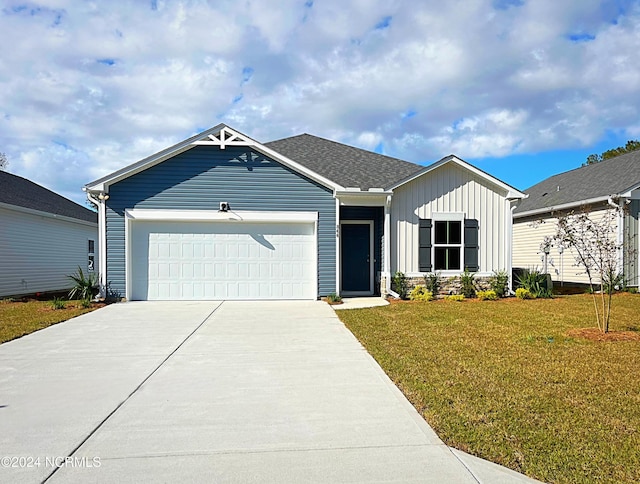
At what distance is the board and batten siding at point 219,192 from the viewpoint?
12359mm

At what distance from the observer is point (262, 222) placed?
12.8 metres

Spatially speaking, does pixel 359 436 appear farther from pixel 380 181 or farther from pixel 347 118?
pixel 347 118

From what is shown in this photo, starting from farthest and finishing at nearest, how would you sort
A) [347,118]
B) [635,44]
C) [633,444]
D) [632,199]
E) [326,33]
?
[347,118]
[632,199]
[635,44]
[326,33]
[633,444]

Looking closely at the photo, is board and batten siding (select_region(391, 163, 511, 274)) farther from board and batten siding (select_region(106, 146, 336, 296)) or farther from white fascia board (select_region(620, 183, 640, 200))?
white fascia board (select_region(620, 183, 640, 200))

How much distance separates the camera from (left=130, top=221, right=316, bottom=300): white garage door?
1256 centimetres

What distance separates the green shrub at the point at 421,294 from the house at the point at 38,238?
1292 centimetres

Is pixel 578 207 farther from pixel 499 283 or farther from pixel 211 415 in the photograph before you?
pixel 211 415

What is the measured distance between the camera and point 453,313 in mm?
10242

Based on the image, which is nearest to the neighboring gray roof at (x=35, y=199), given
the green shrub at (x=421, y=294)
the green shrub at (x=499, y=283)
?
the green shrub at (x=421, y=294)

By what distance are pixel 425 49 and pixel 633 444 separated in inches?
510

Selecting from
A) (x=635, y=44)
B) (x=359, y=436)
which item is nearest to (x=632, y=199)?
(x=635, y=44)

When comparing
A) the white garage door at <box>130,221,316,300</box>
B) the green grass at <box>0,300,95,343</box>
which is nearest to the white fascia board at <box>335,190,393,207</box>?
the white garage door at <box>130,221,316,300</box>

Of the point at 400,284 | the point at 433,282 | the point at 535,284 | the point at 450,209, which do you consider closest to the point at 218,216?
the point at 400,284

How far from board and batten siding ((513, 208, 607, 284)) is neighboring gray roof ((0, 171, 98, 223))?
17.6 metres
